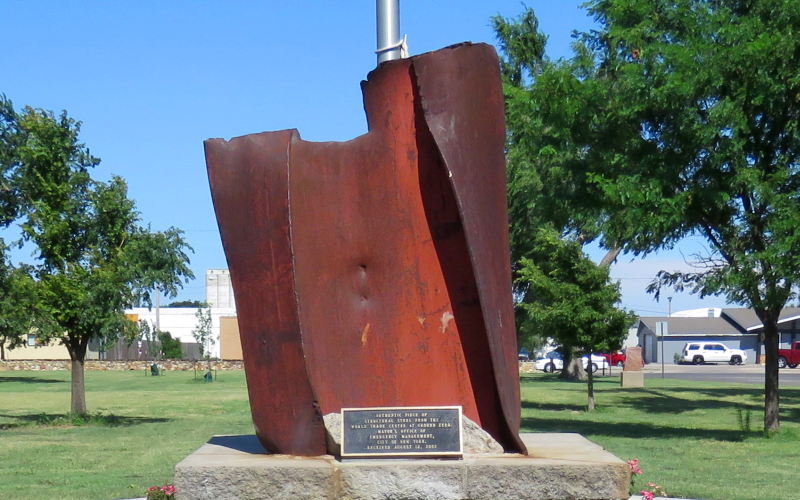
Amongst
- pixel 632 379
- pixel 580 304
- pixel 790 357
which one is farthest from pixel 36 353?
pixel 580 304

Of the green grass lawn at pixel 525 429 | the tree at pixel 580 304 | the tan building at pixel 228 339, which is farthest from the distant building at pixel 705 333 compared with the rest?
the tree at pixel 580 304

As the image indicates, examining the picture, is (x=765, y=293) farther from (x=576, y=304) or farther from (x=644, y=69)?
(x=576, y=304)

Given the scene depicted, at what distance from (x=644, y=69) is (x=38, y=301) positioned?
11.7 meters

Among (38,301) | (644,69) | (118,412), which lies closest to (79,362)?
(38,301)

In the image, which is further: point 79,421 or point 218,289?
point 218,289

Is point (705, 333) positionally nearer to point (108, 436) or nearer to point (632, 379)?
point (632, 379)

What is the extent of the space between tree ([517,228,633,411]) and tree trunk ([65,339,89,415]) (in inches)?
426

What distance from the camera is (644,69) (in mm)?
18297

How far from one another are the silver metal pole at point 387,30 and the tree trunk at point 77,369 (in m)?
14.7

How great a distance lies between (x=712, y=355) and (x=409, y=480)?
70.6m

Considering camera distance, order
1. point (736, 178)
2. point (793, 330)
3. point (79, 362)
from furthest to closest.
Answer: point (793, 330) → point (79, 362) → point (736, 178)

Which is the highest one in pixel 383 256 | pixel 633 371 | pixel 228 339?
pixel 383 256

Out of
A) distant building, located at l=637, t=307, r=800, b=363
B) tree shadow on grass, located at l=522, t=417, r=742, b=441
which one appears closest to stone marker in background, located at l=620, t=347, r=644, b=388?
tree shadow on grass, located at l=522, t=417, r=742, b=441

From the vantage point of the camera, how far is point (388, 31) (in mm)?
8883
